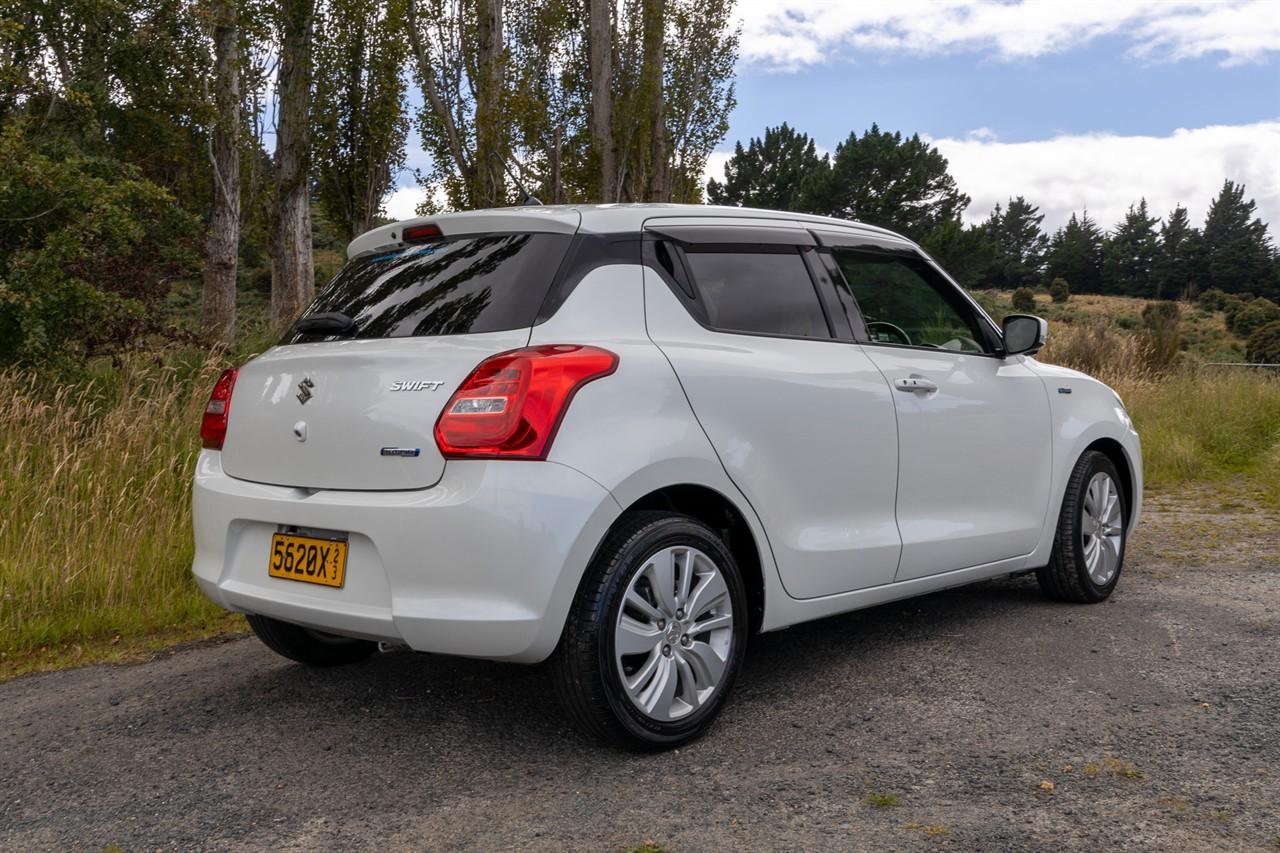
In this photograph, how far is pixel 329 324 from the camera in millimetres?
3842

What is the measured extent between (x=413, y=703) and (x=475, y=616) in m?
1.09

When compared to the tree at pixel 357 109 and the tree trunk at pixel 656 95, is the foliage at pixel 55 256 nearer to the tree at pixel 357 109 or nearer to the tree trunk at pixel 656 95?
the tree at pixel 357 109

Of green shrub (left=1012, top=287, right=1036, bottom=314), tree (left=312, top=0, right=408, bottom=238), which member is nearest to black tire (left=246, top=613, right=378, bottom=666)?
tree (left=312, top=0, right=408, bottom=238)

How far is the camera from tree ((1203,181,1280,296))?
81438 mm

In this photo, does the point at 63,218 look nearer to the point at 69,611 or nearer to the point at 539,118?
the point at 69,611

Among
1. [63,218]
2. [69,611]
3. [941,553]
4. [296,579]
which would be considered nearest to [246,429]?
[296,579]

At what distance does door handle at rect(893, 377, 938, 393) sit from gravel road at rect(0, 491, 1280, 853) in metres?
1.08

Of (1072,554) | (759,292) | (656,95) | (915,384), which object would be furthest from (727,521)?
(656,95)

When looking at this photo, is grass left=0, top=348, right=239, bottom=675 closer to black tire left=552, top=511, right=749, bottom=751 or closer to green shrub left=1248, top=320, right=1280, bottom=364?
black tire left=552, top=511, right=749, bottom=751

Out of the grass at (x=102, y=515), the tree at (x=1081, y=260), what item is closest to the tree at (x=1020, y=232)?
the tree at (x=1081, y=260)

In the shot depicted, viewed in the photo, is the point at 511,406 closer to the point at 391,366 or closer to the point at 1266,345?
the point at 391,366

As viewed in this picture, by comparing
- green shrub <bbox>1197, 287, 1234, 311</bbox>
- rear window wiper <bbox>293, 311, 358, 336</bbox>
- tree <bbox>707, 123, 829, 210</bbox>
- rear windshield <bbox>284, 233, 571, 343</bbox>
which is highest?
tree <bbox>707, 123, 829, 210</bbox>

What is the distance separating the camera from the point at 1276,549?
282 inches

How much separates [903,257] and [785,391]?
1365 mm
